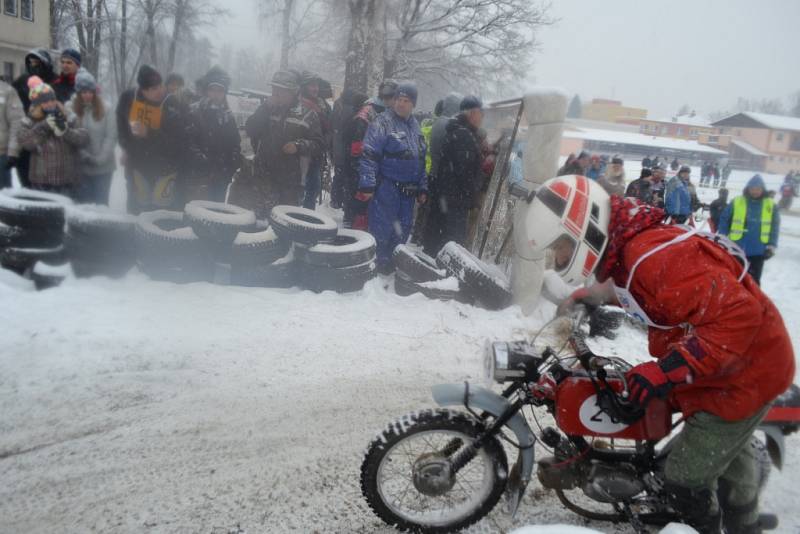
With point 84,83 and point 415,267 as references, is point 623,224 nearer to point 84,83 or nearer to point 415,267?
point 415,267

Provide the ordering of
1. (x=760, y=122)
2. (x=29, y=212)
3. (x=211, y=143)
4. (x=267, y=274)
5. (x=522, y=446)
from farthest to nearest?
(x=760, y=122), (x=211, y=143), (x=267, y=274), (x=29, y=212), (x=522, y=446)

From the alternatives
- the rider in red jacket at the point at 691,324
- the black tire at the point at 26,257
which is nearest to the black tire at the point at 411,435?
the rider in red jacket at the point at 691,324

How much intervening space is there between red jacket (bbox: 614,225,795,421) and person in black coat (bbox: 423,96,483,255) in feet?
16.8

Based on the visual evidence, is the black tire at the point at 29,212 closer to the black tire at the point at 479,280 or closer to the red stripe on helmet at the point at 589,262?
the black tire at the point at 479,280

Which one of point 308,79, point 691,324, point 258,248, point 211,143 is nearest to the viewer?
point 691,324

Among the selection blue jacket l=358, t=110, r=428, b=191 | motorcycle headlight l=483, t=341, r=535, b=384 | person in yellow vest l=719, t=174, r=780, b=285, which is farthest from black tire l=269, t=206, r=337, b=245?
person in yellow vest l=719, t=174, r=780, b=285

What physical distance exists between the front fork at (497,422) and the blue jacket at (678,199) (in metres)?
9.62

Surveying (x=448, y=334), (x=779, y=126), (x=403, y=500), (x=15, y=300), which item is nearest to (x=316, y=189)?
(x=448, y=334)

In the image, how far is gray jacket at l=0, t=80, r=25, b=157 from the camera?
657cm

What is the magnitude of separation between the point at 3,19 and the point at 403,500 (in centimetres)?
3869

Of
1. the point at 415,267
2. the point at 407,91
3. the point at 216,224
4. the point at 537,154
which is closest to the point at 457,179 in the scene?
the point at 537,154

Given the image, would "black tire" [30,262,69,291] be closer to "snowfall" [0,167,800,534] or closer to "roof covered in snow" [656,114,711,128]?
"snowfall" [0,167,800,534]

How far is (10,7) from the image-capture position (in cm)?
3131

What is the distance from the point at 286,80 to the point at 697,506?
698 cm
